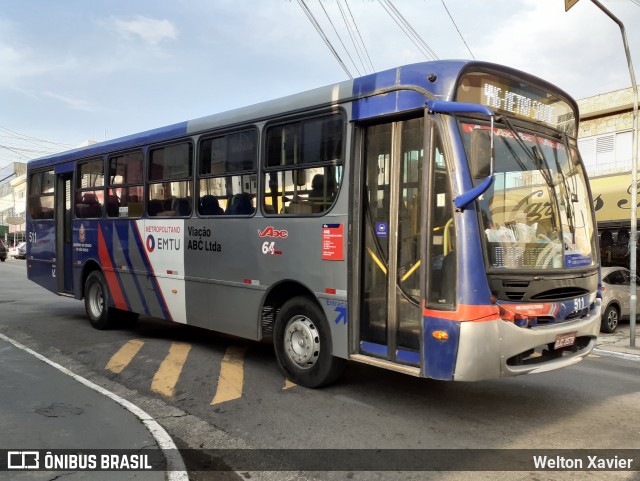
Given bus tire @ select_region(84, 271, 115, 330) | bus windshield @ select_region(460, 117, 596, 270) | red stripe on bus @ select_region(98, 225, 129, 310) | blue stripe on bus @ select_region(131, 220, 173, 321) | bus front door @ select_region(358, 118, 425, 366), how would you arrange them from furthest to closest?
bus tire @ select_region(84, 271, 115, 330)
red stripe on bus @ select_region(98, 225, 129, 310)
blue stripe on bus @ select_region(131, 220, 173, 321)
bus front door @ select_region(358, 118, 425, 366)
bus windshield @ select_region(460, 117, 596, 270)

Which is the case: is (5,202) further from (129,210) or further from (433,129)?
(433,129)

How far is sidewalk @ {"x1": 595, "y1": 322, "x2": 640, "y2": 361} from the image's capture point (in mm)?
8719

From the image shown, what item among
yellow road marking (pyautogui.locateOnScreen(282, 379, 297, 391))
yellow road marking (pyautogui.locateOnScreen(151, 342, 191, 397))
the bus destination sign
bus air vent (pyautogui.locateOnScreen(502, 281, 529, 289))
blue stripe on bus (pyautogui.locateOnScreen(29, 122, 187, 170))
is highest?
blue stripe on bus (pyautogui.locateOnScreen(29, 122, 187, 170))

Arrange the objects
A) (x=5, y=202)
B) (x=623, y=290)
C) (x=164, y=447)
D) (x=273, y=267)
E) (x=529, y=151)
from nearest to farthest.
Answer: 1. (x=164, y=447)
2. (x=529, y=151)
3. (x=273, y=267)
4. (x=623, y=290)
5. (x=5, y=202)

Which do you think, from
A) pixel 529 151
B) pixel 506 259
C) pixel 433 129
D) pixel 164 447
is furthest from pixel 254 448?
pixel 529 151

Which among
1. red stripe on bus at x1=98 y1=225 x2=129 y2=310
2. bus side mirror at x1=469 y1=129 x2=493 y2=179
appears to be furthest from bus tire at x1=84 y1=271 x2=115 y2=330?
bus side mirror at x1=469 y1=129 x2=493 y2=179

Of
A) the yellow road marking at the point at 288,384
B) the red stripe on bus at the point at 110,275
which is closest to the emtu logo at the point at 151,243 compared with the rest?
the red stripe on bus at the point at 110,275

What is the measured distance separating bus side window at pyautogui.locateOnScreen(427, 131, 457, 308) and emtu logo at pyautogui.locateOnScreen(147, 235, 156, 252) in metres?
4.97

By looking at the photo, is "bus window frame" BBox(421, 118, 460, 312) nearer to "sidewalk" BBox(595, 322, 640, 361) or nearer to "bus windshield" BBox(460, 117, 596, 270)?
"bus windshield" BBox(460, 117, 596, 270)

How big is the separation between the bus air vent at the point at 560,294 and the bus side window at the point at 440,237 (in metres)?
0.79

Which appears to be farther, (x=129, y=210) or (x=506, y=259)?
(x=129, y=210)

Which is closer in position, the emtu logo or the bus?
the bus

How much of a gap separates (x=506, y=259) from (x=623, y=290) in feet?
29.4

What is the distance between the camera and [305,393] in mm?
5480
